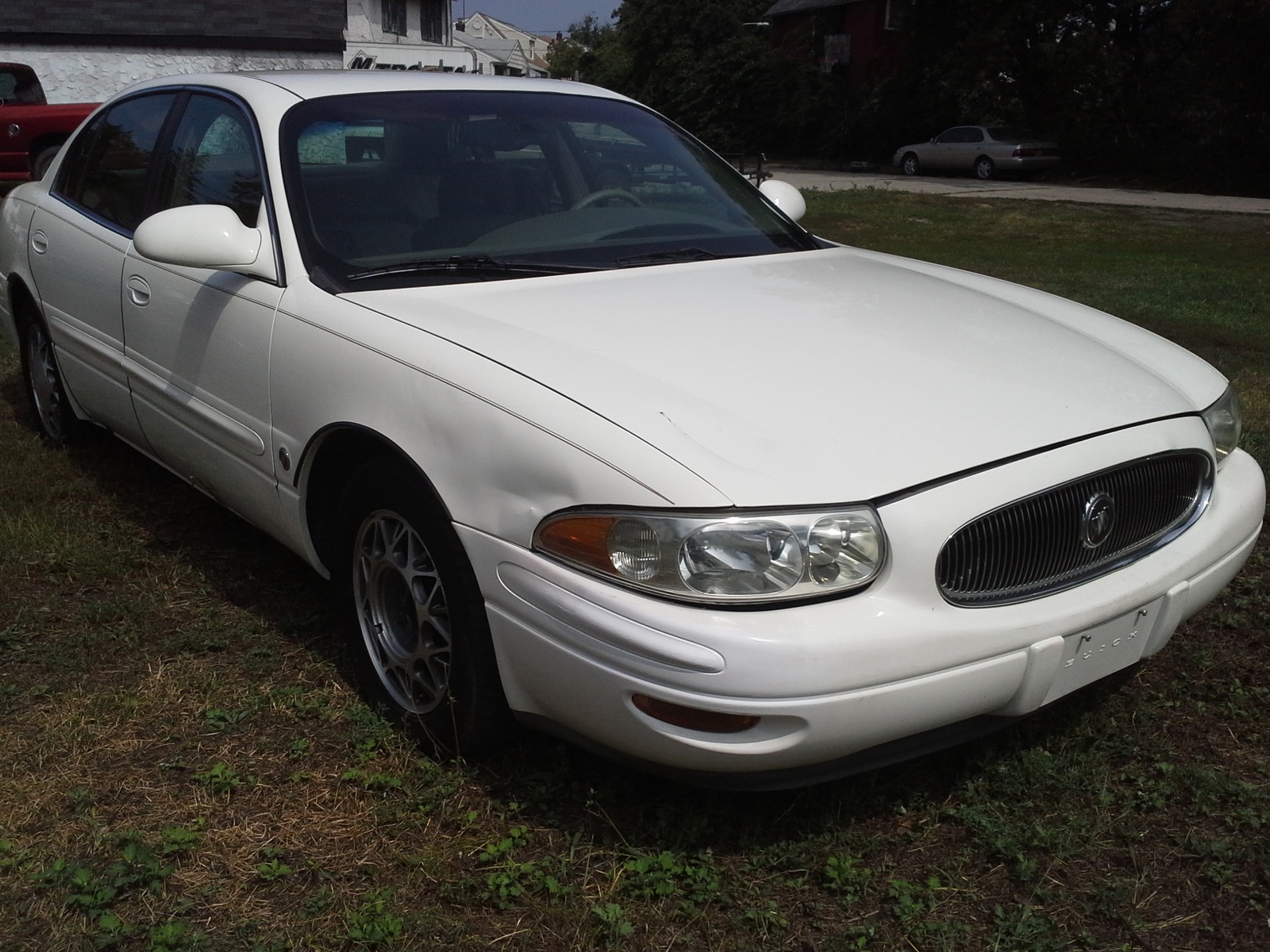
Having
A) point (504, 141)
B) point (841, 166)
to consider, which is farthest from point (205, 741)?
point (841, 166)

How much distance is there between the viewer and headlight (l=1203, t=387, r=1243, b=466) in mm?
3004

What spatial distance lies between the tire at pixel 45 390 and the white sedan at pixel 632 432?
3.13ft

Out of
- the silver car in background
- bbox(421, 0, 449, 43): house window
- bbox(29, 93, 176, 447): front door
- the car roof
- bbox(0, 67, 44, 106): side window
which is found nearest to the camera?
the car roof

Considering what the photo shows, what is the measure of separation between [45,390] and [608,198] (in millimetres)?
2715

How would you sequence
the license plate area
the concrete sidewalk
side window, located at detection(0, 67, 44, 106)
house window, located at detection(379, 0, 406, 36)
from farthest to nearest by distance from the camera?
1. house window, located at detection(379, 0, 406, 36)
2. the concrete sidewalk
3. side window, located at detection(0, 67, 44, 106)
4. the license plate area

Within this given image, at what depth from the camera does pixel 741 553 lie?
2232mm

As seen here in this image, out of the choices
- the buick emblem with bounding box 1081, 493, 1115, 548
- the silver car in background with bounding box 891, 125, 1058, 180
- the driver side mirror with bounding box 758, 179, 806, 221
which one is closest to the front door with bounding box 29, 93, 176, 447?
the driver side mirror with bounding box 758, 179, 806, 221

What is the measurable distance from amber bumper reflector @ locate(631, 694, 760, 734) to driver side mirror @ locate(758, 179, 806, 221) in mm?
2536

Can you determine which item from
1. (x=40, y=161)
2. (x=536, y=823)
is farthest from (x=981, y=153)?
(x=536, y=823)

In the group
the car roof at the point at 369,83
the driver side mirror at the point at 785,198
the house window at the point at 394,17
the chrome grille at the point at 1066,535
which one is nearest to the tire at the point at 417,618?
the chrome grille at the point at 1066,535

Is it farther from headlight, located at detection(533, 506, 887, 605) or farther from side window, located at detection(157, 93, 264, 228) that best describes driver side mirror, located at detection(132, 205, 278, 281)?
headlight, located at detection(533, 506, 887, 605)

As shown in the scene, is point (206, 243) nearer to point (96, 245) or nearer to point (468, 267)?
point (468, 267)

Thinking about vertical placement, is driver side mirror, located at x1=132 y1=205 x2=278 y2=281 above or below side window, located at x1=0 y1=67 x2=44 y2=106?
above

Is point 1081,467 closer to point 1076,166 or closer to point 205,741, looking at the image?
point 205,741
